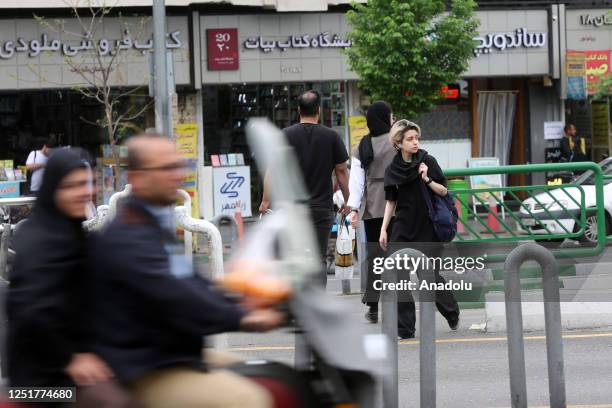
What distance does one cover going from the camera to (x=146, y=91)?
81.3 ft

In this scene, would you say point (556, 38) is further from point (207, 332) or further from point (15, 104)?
point (207, 332)

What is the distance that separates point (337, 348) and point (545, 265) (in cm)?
329

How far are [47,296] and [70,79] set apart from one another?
67.1 feet

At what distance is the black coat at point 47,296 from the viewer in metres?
4.14

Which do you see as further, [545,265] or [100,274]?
[545,265]

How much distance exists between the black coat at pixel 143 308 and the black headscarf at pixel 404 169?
5501 millimetres

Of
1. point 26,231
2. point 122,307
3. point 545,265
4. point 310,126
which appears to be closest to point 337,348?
point 122,307

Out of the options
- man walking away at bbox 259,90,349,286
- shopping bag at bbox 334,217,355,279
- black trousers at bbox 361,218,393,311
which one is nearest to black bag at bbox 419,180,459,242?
black trousers at bbox 361,218,393,311

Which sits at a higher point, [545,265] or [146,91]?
[146,91]

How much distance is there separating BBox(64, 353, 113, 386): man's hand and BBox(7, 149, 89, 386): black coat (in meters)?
0.04

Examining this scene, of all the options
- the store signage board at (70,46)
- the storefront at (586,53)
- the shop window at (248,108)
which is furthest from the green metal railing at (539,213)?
the storefront at (586,53)

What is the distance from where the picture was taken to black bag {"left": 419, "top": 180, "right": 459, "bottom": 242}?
955 cm

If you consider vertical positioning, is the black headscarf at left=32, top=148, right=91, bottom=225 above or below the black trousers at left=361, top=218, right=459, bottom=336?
above

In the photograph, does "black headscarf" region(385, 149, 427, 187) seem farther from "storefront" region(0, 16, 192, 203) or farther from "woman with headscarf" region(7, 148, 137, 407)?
"storefront" region(0, 16, 192, 203)
